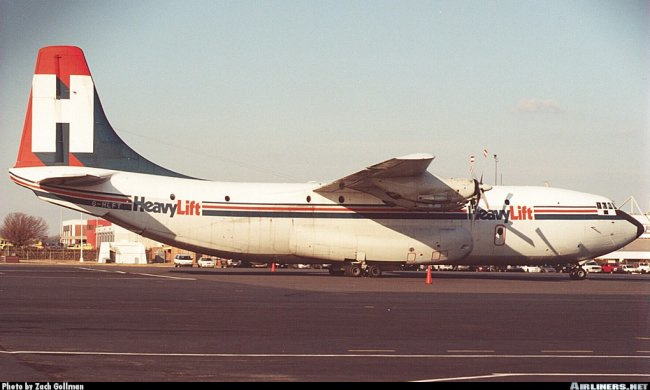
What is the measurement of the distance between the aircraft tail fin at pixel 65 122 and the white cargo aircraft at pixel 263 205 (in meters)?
0.05

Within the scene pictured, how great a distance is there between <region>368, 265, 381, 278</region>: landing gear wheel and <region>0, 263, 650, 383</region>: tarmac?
13345mm

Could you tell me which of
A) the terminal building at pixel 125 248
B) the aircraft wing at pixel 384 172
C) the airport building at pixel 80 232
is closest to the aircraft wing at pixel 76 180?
the aircraft wing at pixel 384 172

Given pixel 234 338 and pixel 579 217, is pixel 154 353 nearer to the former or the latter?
pixel 234 338

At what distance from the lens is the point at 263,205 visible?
3850 centimetres

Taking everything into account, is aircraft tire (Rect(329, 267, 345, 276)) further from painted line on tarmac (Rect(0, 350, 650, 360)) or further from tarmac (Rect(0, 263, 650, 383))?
painted line on tarmac (Rect(0, 350, 650, 360))

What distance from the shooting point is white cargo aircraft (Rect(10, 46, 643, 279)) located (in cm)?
3744

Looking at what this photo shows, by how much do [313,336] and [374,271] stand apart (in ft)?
82.6

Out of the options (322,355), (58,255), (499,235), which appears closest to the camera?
(322,355)

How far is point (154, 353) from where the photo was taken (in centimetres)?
1237

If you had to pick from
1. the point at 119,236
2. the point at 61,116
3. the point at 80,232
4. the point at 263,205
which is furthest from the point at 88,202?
the point at 80,232

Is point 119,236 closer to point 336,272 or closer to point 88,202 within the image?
point 336,272

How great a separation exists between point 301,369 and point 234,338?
344cm

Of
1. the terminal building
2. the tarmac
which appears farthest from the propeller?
the terminal building

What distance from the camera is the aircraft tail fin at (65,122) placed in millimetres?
37906
